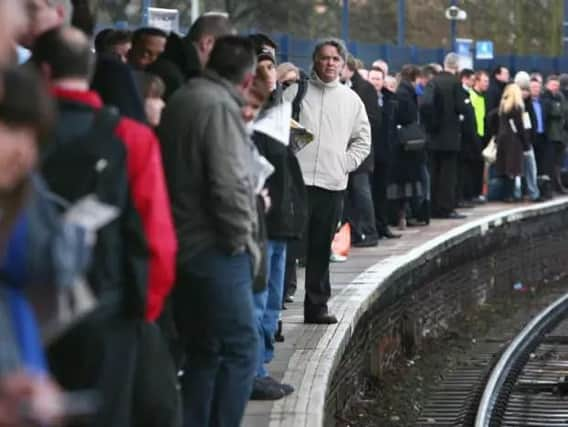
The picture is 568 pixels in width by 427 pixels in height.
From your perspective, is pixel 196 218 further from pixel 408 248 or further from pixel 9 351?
pixel 408 248

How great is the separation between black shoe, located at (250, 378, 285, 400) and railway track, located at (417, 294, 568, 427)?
3.15 m

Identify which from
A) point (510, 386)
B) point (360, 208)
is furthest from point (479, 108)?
point (510, 386)

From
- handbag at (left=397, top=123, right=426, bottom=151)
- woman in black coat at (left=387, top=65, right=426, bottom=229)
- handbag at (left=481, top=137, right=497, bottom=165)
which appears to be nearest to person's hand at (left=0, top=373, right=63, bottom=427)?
woman in black coat at (left=387, top=65, right=426, bottom=229)

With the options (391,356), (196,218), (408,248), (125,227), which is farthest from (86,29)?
(408,248)

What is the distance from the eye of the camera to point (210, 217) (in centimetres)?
737

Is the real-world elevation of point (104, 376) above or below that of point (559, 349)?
above

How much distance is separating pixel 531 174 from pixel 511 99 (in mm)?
1473

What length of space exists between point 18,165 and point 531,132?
20787 mm

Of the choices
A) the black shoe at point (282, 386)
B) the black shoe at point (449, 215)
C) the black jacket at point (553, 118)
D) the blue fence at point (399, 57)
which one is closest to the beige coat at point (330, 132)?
the black shoe at point (282, 386)

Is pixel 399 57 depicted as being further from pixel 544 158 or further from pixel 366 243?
pixel 366 243

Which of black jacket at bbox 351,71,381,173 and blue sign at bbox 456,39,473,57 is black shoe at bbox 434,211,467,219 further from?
blue sign at bbox 456,39,473,57

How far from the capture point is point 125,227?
5824 millimetres

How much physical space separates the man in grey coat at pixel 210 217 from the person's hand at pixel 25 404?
3.37 m

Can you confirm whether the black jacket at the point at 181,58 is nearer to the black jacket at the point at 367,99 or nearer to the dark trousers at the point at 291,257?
the dark trousers at the point at 291,257
